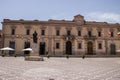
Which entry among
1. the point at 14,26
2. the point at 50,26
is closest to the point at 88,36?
the point at 50,26

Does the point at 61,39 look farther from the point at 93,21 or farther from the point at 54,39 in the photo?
the point at 93,21

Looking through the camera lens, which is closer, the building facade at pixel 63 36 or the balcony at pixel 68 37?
the building facade at pixel 63 36

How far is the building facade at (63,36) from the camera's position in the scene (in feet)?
141

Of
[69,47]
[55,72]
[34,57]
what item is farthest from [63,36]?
[55,72]

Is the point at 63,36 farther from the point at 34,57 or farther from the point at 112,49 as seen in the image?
the point at 34,57

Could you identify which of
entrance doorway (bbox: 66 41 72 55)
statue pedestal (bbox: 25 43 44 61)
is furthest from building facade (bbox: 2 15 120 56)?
statue pedestal (bbox: 25 43 44 61)

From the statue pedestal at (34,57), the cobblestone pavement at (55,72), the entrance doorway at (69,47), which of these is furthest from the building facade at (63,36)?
the cobblestone pavement at (55,72)

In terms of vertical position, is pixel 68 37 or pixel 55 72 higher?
pixel 68 37

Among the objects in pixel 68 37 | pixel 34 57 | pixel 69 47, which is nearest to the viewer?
pixel 34 57

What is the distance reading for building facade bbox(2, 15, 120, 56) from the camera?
43.0m

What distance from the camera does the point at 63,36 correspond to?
43.8 metres

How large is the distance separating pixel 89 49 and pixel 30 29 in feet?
49.5

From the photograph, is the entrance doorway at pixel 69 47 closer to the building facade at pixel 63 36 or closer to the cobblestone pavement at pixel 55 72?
the building facade at pixel 63 36

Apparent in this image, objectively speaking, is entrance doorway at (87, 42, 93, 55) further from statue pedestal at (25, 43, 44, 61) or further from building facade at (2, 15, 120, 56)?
statue pedestal at (25, 43, 44, 61)
